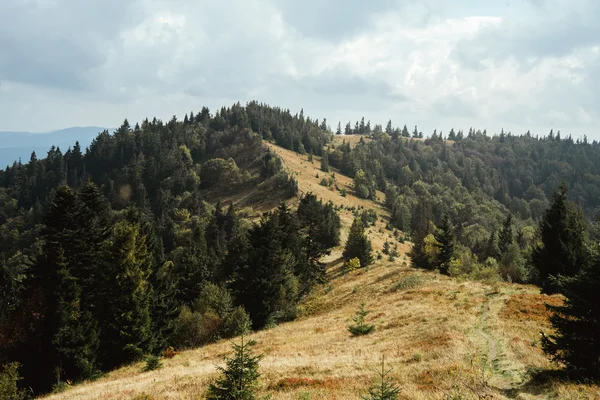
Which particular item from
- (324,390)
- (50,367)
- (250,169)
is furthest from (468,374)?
(250,169)

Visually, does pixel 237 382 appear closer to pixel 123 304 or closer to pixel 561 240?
pixel 123 304

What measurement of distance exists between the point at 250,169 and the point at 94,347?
478ft

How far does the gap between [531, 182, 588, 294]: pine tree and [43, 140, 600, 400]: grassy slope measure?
3.49 metres

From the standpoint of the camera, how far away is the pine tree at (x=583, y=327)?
13773 millimetres

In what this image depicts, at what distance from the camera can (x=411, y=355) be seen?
2125 cm

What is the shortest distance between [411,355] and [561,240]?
23423 millimetres

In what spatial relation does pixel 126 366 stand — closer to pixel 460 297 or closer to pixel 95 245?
pixel 95 245

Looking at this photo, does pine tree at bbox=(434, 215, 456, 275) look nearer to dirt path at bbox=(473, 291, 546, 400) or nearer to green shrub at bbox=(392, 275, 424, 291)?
green shrub at bbox=(392, 275, 424, 291)

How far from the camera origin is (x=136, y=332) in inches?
1410

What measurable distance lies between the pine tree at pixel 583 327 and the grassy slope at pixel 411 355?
1.05 meters

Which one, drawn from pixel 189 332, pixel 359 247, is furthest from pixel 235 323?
pixel 359 247

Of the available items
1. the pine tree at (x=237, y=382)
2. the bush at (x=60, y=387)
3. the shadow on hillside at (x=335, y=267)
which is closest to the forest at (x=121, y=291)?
the bush at (x=60, y=387)

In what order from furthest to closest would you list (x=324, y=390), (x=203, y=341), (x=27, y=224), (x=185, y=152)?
(x=185, y=152), (x=27, y=224), (x=203, y=341), (x=324, y=390)

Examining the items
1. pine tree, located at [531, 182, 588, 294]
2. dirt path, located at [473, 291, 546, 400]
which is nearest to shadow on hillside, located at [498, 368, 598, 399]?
dirt path, located at [473, 291, 546, 400]
